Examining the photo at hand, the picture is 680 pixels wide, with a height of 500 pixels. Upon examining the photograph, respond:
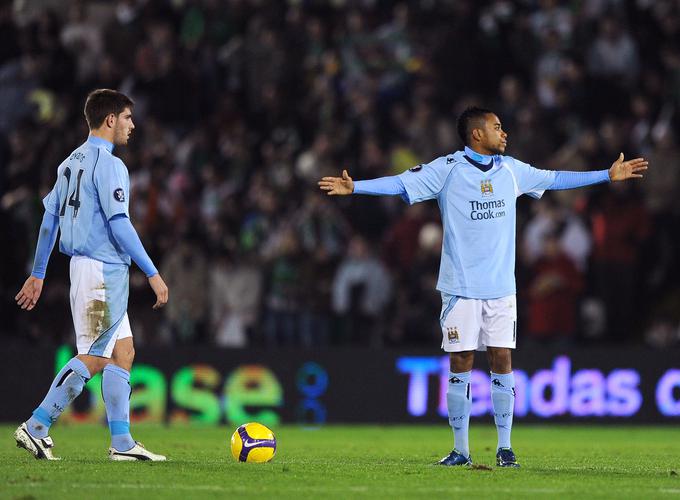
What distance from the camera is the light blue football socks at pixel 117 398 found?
9852 mm

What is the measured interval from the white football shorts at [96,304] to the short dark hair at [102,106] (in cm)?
104

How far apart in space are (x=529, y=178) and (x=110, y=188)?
10.3ft

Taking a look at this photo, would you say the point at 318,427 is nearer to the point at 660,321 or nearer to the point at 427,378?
the point at 427,378

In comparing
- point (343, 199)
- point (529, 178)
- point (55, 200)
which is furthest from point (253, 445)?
point (343, 199)

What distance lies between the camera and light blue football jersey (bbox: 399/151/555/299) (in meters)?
9.93

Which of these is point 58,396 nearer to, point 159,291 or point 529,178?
point 159,291

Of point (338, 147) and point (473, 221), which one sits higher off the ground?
point (338, 147)

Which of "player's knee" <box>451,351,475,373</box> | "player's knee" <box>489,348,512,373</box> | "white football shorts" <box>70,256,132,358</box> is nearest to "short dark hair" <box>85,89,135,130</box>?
"white football shorts" <box>70,256,132,358</box>

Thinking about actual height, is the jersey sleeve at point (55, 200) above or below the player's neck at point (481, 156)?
below

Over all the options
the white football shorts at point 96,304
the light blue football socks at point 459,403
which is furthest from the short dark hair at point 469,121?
the white football shorts at point 96,304

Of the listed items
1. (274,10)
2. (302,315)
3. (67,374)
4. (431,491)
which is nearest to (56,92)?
(274,10)

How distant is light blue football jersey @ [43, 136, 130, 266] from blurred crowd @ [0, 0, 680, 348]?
26.6ft

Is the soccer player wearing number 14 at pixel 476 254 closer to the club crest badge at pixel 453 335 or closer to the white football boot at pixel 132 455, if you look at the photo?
the club crest badge at pixel 453 335

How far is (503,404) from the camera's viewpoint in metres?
9.95
